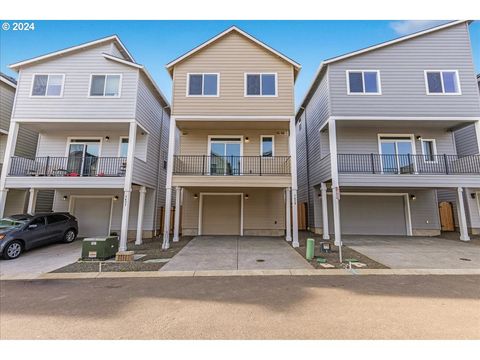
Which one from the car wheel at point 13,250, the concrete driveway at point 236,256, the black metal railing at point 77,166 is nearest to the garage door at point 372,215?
the concrete driveway at point 236,256

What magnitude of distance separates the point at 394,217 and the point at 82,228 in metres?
18.8

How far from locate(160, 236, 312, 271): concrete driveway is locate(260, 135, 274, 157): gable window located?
5.31 metres

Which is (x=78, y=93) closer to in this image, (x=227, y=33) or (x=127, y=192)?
(x=127, y=192)

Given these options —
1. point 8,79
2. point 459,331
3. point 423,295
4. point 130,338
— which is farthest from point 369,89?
point 8,79

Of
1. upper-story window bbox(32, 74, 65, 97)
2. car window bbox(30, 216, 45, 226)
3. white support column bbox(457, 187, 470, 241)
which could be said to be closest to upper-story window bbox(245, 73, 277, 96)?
upper-story window bbox(32, 74, 65, 97)

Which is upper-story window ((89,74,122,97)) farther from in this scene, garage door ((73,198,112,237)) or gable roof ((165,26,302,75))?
garage door ((73,198,112,237))

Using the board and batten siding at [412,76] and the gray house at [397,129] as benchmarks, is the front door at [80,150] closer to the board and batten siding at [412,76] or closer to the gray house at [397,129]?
the gray house at [397,129]

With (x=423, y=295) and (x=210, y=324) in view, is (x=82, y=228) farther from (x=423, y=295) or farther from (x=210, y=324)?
(x=423, y=295)

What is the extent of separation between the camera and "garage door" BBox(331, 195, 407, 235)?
564 inches

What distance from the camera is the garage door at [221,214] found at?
47.2ft

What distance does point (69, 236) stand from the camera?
12.1 m

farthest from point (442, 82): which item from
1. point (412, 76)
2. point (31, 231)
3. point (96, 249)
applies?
point (31, 231)

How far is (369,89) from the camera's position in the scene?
12609 millimetres

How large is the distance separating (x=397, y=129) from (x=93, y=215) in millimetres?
18766
